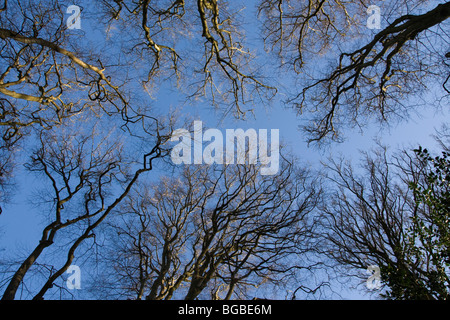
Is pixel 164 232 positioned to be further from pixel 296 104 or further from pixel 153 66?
pixel 296 104

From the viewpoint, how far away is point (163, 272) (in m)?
6.80

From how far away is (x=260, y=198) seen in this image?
7934 millimetres

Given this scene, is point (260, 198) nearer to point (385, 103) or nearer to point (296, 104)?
point (296, 104)

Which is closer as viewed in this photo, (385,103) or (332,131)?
(385,103)

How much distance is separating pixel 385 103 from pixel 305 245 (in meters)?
4.02
